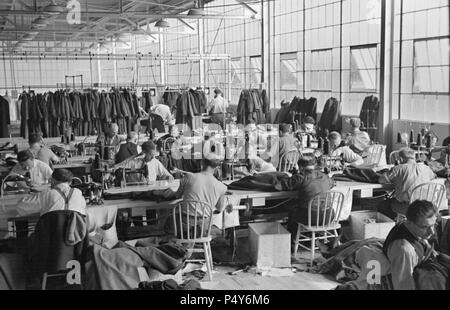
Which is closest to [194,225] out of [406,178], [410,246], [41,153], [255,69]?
[410,246]

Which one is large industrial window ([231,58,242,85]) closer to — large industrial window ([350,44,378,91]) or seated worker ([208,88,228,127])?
seated worker ([208,88,228,127])

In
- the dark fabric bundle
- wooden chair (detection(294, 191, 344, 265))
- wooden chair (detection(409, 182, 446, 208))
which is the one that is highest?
the dark fabric bundle

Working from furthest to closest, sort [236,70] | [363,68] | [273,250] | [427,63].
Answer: [236,70] → [363,68] → [427,63] → [273,250]

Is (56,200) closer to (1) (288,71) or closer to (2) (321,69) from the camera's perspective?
(2) (321,69)

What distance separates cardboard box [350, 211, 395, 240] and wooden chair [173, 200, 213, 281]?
1.65m

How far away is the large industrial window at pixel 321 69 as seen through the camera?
42.4ft

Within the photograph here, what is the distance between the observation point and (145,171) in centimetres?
617

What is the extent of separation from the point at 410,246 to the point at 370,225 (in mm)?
2039

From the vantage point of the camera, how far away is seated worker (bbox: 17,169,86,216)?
4.67 metres

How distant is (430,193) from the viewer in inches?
229

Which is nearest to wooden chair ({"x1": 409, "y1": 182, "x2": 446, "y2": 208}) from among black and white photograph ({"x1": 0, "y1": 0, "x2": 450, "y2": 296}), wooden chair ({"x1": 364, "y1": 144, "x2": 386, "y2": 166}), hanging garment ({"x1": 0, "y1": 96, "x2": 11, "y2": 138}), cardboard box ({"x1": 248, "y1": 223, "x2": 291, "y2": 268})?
black and white photograph ({"x1": 0, "y1": 0, "x2": 450, "y2": 296})

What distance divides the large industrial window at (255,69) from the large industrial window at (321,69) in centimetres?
262

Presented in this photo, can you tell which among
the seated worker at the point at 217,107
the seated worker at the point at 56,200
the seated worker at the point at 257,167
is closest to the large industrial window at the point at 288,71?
the seated worker at the point at 217,107

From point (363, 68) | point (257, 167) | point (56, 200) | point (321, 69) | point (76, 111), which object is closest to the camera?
point (56, 200)
